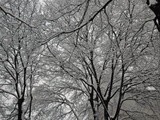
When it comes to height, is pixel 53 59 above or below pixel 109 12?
below

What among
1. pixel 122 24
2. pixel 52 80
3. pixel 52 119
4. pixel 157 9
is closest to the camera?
pixel 157 9

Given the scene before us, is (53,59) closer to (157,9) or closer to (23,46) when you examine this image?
(23,46)

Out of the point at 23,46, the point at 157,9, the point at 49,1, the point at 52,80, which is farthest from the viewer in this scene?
the point at 52,80

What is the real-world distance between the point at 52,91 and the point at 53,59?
1603 millimetres

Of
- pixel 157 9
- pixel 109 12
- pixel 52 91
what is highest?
pixel 109 12

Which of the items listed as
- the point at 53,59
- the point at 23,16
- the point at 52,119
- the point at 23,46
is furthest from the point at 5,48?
the point at 52,119

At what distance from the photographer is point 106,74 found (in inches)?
325

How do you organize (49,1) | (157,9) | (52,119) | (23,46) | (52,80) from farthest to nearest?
(52,119), (52,80), (49,1), (23,46), (157,9)

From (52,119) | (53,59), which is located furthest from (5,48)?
(52,119)

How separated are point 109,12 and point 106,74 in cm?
340

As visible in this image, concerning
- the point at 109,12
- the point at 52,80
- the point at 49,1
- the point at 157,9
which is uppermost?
the point at 49,1

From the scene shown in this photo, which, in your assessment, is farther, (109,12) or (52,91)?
(52,91)

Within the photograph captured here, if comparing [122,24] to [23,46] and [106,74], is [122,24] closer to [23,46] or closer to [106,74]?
[106,74]

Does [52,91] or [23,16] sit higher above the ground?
[23,16]
